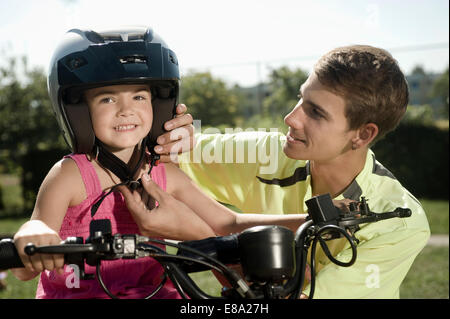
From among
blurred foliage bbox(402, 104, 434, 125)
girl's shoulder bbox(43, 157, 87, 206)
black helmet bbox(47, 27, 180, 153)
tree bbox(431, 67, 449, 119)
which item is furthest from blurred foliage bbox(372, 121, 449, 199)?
girl's shoulder bbox(43, 157, 87, 206)

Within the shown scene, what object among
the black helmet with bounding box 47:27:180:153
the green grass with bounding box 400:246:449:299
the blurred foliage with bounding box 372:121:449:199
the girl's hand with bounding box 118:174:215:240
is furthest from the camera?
the blurred foliage with bounding box 372:121:449:199

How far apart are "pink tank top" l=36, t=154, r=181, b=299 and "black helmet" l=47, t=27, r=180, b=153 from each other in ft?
0.63

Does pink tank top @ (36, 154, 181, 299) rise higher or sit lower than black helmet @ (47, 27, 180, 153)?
lower

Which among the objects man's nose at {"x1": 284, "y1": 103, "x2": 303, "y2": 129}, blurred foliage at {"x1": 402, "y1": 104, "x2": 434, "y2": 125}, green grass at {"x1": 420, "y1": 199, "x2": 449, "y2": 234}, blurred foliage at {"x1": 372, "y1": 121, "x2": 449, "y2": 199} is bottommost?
green grass at {"x1": 420, "y1": 199, "x2": 449, "y2": 234}

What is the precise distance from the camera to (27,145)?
16.7 metres

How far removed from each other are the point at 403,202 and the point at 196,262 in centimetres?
137

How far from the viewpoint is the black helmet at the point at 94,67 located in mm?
2561

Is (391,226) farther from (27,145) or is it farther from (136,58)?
(27,145)

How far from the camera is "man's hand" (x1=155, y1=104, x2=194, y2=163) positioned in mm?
2910

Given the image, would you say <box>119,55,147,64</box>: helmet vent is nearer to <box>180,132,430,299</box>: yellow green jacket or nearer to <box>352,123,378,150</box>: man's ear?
<box>180,132,430,299</box>: yellow green jacket

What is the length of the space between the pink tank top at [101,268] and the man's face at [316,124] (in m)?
0.88

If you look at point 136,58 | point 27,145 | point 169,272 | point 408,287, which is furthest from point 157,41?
point 27,145

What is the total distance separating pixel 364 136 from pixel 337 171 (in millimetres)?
236

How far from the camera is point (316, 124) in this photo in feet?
9.23
